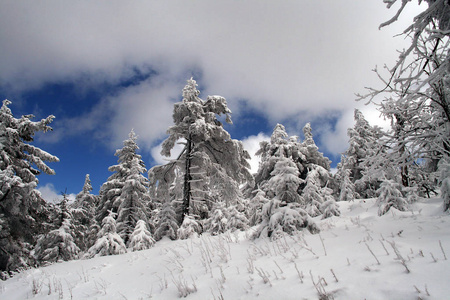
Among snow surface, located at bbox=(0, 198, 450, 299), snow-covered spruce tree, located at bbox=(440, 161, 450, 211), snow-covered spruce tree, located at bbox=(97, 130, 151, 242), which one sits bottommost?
snow surface, located at bbox=(0, 198, 450, 299)

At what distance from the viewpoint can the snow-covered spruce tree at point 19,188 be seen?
11.8 meters

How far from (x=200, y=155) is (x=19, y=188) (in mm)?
9520

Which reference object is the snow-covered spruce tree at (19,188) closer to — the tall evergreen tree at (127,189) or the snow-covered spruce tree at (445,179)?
the tall evergreen tree at (127,189)

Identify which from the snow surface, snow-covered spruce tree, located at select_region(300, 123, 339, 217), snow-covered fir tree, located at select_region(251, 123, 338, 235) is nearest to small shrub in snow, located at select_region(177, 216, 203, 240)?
snow-covered fir tree, located at select_region(251, 123, 338, 235)

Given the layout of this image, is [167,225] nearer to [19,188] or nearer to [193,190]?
[193,190]

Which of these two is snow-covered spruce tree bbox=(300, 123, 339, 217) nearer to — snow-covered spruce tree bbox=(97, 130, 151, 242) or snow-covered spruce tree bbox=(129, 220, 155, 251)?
snow-covered spruce tree bbox=(129, 220, 155, 251)

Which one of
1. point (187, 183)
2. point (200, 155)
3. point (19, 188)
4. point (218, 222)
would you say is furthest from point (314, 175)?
point (19, 188)

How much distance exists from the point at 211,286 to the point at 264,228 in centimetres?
320

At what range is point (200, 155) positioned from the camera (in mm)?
13945

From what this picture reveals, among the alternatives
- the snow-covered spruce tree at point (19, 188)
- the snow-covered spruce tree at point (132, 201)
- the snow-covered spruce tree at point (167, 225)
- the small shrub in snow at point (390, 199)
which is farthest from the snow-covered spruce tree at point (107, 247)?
the small shrub in snow at point (390, 199)

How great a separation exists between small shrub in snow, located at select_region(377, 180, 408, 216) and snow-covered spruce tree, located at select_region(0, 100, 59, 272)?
16534 mm

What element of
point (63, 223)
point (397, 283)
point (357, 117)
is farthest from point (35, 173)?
point (357, 117)

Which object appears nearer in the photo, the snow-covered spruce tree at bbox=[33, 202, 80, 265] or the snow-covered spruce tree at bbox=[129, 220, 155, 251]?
the snow-covered spruce tree at bbox=[129, 220, 155, 251]

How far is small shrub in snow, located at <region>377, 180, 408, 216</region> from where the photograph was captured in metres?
9.34
